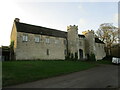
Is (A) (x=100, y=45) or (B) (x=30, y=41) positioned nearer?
(B) (x=30, y=41)

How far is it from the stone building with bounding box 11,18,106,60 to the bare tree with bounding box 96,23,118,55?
458 inches

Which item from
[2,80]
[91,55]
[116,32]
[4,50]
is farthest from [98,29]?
[2,80]

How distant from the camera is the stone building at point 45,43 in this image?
28848mm

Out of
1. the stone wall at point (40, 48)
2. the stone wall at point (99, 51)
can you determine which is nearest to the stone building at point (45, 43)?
the stone wall at point (40, 48)

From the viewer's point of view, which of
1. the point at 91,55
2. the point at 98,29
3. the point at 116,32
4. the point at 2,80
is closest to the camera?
the point at 2,80

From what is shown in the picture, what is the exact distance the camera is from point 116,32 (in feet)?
164

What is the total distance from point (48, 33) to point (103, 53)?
29.0m

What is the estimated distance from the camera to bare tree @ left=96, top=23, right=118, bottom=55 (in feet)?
165

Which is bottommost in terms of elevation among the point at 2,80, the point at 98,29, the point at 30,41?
the point at 2,80

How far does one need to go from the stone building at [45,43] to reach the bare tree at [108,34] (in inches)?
458

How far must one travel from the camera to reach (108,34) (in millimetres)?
51062

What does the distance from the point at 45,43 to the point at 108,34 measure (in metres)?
31.7

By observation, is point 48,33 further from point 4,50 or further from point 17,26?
point 4,50

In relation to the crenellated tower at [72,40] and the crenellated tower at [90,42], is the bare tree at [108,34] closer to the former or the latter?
the crenellated tower at [90,42]
